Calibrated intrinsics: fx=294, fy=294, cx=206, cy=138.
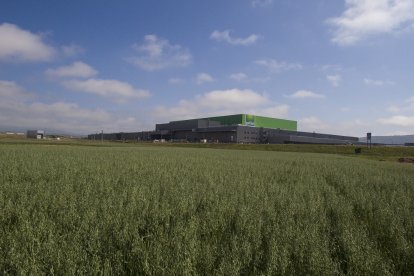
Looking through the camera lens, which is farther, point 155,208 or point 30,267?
point 155,208

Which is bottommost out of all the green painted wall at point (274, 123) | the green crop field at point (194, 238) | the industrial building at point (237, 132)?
the green crop field at point (194, 238)

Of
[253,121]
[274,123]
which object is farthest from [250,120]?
[274,123]

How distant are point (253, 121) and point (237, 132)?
2397 cm

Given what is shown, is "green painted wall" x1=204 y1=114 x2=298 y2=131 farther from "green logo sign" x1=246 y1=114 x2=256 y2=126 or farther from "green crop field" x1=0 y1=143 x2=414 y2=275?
"green crop field" x1=0 y1=143 x2=414 y2=275

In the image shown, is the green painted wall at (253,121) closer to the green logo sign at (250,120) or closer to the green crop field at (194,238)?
the green logo sign at (250,120)

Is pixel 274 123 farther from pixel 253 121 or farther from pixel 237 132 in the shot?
pixel 237 132

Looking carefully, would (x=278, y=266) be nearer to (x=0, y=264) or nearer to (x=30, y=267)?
(x=30, y=267)

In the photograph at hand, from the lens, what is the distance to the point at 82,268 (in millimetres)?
3559

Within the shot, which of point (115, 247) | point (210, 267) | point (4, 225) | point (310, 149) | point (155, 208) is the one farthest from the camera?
point (310, 149)

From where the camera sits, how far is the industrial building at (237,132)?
128 m

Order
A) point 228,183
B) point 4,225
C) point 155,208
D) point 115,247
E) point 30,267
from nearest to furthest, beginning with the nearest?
point 30,267 → point 115,247 → point 4,225 → point 155,208 → point 228,183

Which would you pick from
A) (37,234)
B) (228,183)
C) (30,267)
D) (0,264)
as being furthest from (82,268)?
(228,183)

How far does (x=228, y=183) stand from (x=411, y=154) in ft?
185

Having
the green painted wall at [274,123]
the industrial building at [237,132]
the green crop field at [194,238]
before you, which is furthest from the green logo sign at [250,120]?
the green crop field at [194,238]
